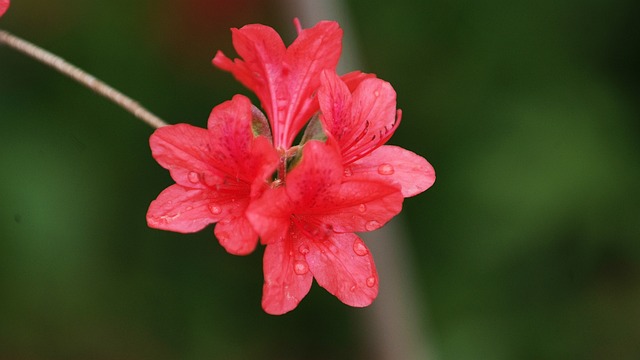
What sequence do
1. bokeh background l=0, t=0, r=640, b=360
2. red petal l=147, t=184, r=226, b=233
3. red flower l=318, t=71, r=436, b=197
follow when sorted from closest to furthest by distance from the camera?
red petal l=147, t=184, r=226, b=233
red flower l=318, t=71, r=436, b=197
bokeh background l=0, t=0, r=640, b=360

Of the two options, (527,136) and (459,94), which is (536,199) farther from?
(459,94)

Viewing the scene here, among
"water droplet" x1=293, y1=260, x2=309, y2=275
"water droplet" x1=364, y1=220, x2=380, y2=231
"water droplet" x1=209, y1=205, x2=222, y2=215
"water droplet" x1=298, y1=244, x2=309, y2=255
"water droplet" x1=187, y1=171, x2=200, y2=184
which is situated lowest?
"water droplet" x1=293, y1=260, x2=309, y2=275

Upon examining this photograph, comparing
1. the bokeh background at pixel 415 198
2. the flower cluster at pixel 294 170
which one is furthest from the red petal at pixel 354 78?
the bokeh background at pixel 415 198

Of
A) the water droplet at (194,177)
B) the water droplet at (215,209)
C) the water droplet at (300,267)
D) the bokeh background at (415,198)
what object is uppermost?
the water droplet at (194,177)

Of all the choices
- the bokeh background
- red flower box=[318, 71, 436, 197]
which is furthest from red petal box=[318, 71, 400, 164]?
the bokeh background

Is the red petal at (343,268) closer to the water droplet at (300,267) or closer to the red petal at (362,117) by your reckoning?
the water droplet at (300,267)

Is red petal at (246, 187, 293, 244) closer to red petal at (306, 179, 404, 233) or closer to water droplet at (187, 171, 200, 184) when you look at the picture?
red petal at (306, 179, 404, 233)

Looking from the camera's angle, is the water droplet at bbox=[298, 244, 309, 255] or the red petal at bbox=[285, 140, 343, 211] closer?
the red petal at bbox=[285, 140, 343, 211]
